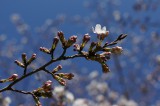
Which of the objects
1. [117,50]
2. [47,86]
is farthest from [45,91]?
[117,50]

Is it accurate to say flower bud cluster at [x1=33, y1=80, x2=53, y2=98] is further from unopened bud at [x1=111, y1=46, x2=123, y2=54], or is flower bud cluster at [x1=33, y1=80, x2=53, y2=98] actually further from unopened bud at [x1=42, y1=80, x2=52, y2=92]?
unopened bud at [x1=111, y1=46, x2=123, y2=54]

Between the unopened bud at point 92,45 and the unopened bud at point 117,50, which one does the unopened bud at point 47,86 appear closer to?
the unopened bud at point 92,45

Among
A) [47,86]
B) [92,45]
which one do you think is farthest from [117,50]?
[47,86]

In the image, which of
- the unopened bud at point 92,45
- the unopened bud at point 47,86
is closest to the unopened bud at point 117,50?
the unopened bud at point 92,45

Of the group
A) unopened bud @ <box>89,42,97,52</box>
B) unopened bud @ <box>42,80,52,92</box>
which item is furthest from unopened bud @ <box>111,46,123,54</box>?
unopened bud @ <box>42,80,52,92</box>

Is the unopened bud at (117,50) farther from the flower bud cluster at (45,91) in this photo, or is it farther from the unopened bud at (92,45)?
the flower bud cluster at (45,91)

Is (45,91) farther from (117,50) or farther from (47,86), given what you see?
(117,50)

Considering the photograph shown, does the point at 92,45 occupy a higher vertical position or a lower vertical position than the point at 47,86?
higher

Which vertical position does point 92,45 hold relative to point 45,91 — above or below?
above

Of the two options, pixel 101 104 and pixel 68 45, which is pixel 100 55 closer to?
pixel 68 45

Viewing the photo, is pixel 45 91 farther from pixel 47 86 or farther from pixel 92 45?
pixel 92 45

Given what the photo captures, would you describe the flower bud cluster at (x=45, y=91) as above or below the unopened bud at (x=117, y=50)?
below
